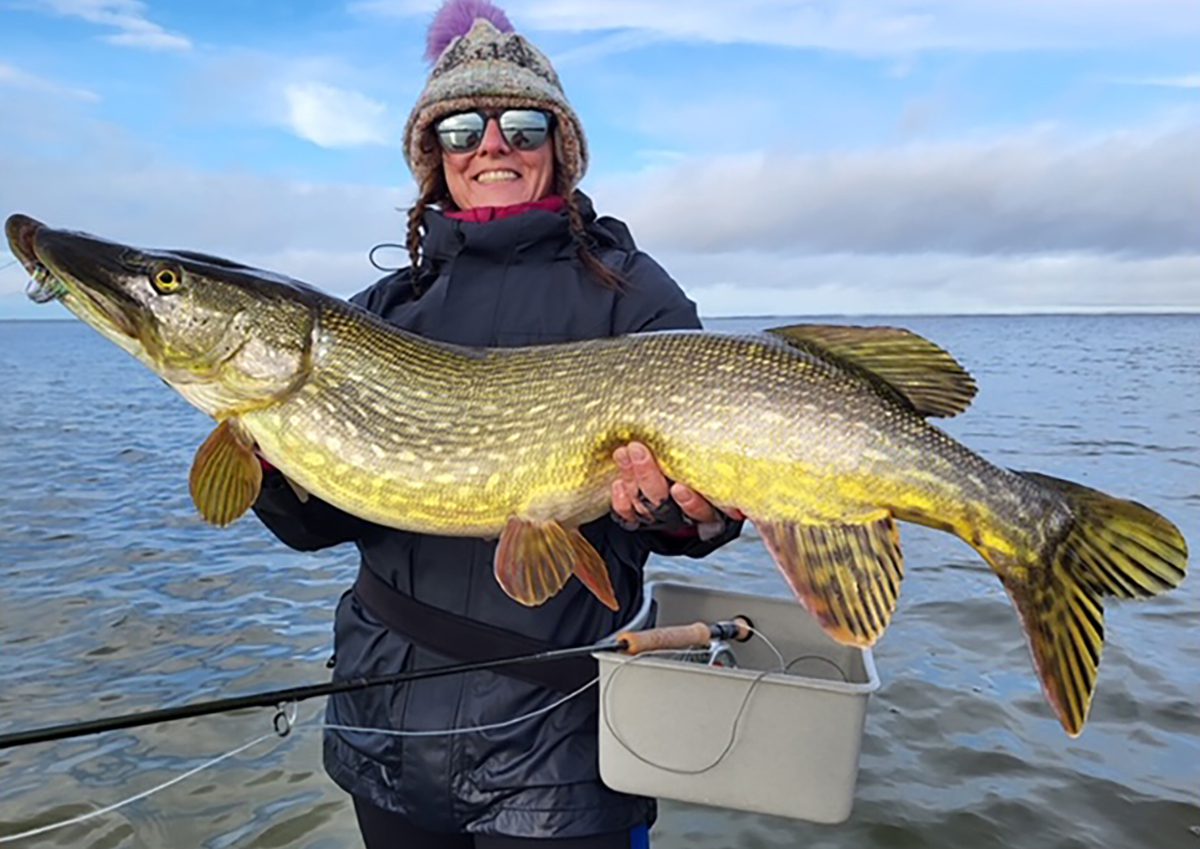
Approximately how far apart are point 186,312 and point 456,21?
1277 millimetres

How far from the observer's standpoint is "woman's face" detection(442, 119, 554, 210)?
8.08 feet

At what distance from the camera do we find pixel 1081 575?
6.14ft

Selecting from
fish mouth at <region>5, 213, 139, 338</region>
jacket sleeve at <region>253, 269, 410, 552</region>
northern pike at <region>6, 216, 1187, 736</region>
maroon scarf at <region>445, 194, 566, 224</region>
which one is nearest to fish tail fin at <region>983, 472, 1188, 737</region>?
northern pike at <region>6, 216, 1187, 736</region>

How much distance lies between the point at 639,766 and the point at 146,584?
592 centimetres

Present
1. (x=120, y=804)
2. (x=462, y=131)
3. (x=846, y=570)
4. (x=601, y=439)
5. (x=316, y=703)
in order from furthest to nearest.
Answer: (x=316, y=703) → (x=120, y=804) → (x=462, y=131) → (x=601, y=439) → (x=846, y=570)

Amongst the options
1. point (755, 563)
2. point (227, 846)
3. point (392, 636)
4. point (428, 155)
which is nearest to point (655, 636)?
point (392, 636)

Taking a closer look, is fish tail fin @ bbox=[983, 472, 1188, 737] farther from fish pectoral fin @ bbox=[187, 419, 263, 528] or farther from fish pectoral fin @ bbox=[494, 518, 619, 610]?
fish pectoral fin @ bbox=[187, 419, 263, 528]

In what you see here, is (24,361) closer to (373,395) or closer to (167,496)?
(167,496)

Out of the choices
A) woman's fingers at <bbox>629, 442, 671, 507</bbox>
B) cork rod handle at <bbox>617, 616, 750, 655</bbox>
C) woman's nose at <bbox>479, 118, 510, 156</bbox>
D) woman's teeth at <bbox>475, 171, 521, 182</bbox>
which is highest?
woman's nose at <bbox>479, 118, 510, 156</bbox>

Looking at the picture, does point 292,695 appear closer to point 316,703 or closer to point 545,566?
point 545,566

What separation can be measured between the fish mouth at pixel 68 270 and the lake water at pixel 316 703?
148cm

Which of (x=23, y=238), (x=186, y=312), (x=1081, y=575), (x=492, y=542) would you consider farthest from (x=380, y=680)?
(x=1081, y=575)

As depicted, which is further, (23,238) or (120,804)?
(120,804)

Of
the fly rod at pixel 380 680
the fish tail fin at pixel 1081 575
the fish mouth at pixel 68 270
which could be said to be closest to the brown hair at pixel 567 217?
the fish mouth at pixel 68 270
